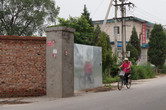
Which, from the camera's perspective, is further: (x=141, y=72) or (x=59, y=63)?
(x=141, y=72)

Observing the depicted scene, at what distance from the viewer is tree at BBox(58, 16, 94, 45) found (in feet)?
78.4

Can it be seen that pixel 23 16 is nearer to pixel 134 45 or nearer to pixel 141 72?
pixel 134 45

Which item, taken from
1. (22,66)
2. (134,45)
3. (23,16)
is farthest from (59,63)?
(23,16)

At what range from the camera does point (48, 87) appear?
37.0 ft

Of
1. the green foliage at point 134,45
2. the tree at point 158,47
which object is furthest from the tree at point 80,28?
the tree at point 158,47

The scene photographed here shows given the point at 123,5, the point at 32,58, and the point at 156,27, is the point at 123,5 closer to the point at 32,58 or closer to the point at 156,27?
the point at 156,27

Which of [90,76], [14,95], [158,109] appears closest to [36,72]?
[14,95]

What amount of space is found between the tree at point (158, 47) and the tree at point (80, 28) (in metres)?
12.0

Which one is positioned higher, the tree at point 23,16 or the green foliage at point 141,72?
the tree at point 23,16

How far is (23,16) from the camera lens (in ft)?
141

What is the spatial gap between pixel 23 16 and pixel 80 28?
21.4m

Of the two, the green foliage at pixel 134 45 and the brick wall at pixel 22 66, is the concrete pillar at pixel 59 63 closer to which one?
the brick wall at pixel 22 66

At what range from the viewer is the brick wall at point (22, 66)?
11.0 m

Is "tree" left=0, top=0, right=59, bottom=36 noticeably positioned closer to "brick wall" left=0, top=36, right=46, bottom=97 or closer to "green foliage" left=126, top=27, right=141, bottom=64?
"green foliage" left=126, top=27, right=141, bottom=64
